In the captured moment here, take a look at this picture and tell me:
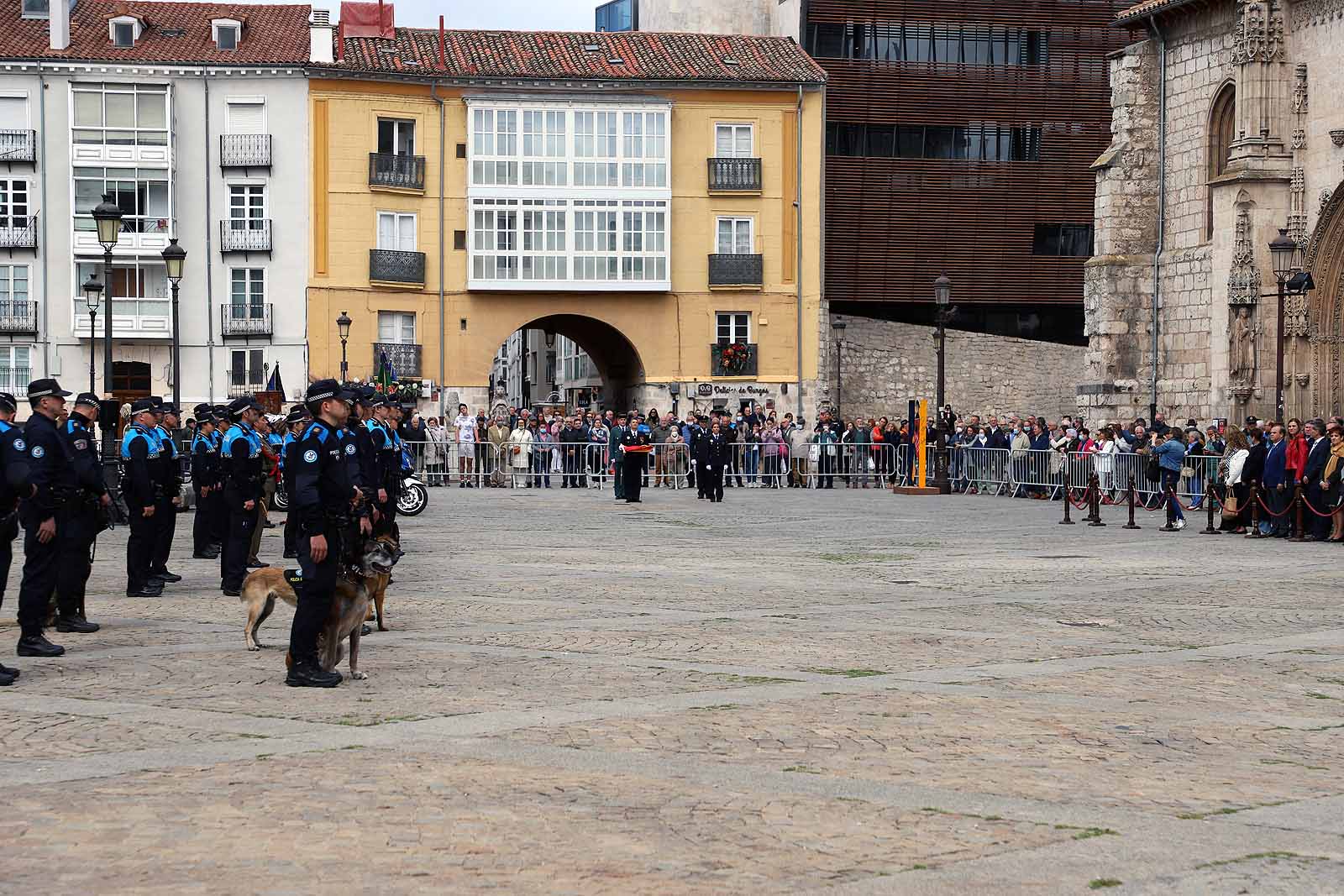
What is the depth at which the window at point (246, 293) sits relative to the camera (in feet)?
173

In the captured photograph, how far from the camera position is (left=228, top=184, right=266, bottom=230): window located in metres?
52.8

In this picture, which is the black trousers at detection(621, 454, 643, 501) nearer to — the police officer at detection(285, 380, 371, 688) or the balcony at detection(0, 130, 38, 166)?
the police officer at detection(285, 380, 371, 688)

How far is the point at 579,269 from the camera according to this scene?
54344 millimetres

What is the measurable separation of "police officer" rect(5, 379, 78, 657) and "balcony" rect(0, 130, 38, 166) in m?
41.8

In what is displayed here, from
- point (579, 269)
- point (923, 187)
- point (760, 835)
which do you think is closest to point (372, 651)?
point (760, 835)

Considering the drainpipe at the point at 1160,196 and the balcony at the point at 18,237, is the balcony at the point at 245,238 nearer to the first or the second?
the balcony at the point at 18,237

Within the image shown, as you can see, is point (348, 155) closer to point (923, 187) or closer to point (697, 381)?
point (697, 381)

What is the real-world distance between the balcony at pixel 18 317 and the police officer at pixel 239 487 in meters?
36.9

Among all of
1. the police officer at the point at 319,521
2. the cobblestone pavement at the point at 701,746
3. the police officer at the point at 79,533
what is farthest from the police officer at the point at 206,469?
the police officer at the point at 319,521

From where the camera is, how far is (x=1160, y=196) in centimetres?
3972

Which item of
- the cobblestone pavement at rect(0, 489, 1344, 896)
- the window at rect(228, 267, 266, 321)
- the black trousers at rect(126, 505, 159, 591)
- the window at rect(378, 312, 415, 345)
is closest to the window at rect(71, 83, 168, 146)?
the window at rect(228, 267, 266, 321)

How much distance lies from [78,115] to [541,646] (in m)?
44.7

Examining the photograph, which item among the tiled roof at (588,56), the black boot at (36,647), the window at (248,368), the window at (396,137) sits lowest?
the black boot at (36,647)

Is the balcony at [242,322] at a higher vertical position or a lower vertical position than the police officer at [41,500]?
higher
